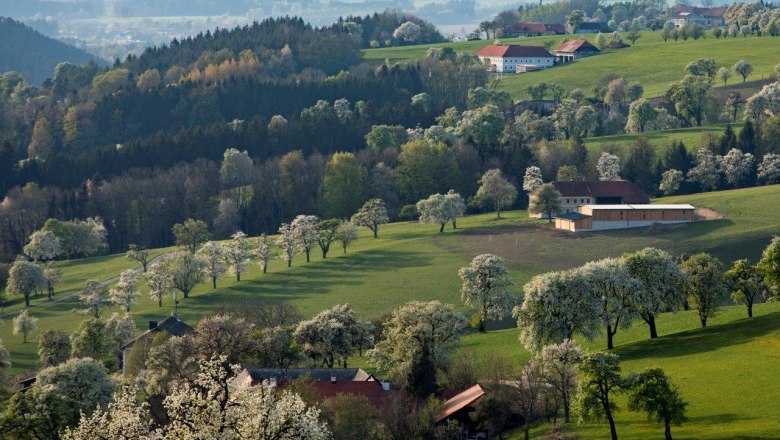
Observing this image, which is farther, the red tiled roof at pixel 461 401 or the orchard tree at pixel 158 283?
the orchard tree at pixel 158 283

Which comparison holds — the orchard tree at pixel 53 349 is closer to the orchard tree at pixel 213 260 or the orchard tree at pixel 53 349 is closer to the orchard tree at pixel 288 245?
the orchard tree at pixel 213 260

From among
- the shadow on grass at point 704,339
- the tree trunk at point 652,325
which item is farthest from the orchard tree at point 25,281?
the shadow on grass at point 704,339

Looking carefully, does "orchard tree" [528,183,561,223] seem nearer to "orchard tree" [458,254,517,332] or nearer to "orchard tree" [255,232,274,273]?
"orchard tree" [255,232,274,273]

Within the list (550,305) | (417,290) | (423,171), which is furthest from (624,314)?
(423,171)

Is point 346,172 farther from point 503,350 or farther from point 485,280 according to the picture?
point 503,350

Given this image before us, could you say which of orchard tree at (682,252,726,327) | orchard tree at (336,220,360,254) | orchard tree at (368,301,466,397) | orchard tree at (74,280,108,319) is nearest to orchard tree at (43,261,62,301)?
orchard tree at (74,280,108,319)

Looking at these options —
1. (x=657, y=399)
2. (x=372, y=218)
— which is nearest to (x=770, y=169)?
(x=372, y=218)
